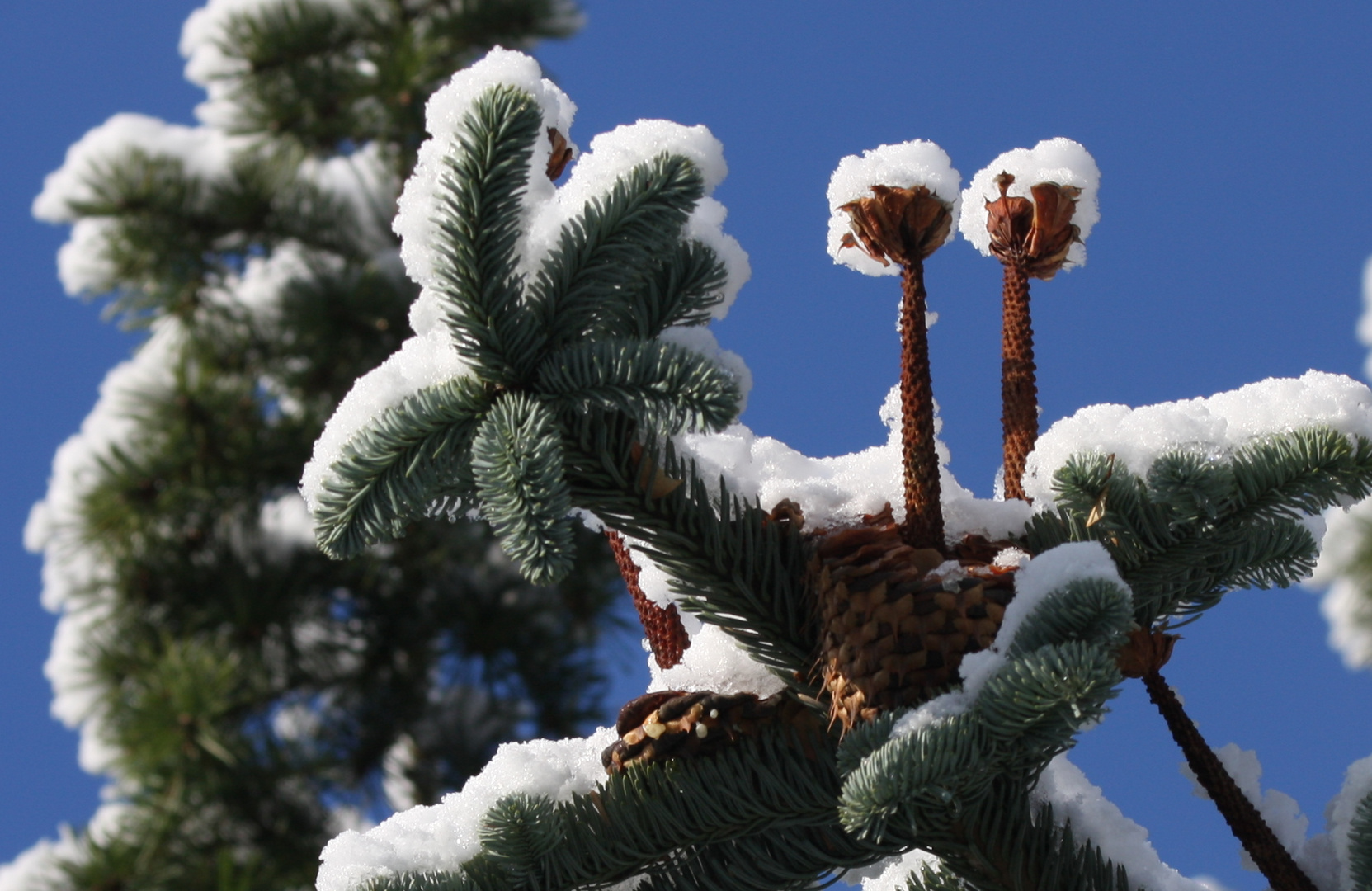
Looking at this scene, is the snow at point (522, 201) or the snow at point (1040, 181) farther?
the snow at point (1040, 181)

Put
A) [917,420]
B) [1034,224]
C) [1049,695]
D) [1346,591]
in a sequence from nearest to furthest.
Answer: [1049,695] < [917,420] < [1034,224] < [1346,591]

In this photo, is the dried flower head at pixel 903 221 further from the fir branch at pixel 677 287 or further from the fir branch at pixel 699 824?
the fir branch at pixel 699 824

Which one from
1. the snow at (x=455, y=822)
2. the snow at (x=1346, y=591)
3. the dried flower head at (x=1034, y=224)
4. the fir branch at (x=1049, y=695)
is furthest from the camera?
the snow at (x=1346, y=591)

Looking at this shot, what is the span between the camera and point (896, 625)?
19.6 inches

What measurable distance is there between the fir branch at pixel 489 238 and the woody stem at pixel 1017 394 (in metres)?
0.25

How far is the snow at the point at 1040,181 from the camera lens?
25.3 inches

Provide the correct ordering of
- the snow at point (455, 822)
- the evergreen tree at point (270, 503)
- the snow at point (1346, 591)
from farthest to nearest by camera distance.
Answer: the evergreen tree at point (270, 503) < the snow at point (1346, 591) < the snow at point (455, 822)

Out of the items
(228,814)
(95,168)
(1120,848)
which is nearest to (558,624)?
(228,814)

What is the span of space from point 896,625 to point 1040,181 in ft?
0.88

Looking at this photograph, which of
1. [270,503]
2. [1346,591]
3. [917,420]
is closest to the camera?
[917,420]

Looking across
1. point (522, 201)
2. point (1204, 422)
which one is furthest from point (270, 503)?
point (1204, 422)

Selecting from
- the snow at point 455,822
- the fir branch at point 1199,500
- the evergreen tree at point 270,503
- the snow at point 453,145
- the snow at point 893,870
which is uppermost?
the evergreen tree at point 270,503

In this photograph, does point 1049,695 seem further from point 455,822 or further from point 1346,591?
point 1346,591

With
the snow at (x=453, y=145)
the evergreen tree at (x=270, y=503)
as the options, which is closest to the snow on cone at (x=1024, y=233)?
the snow at (x=453, y=145)
